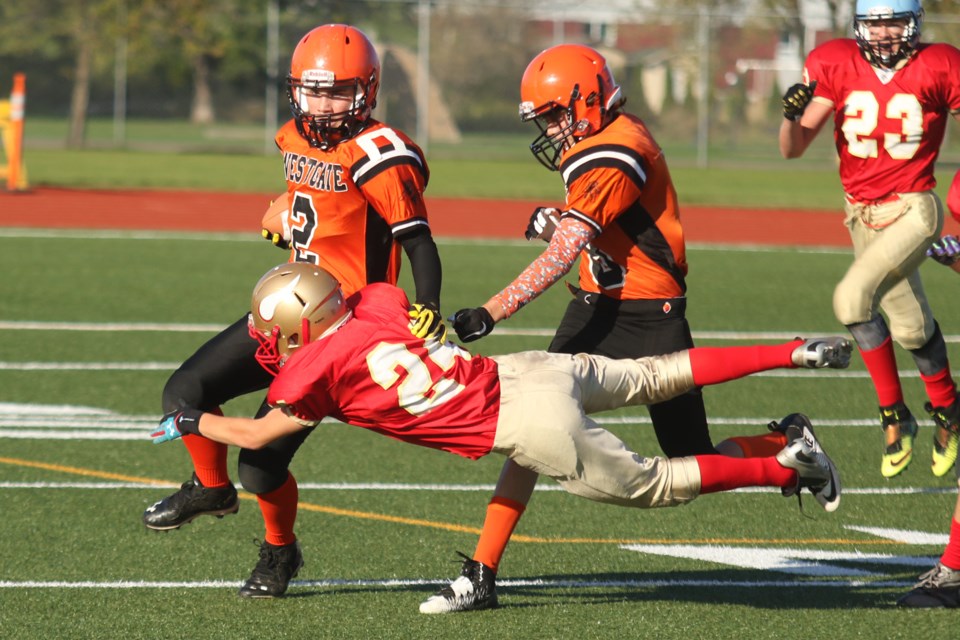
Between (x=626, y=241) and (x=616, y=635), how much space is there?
142 cm

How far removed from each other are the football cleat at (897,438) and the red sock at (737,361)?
167cm

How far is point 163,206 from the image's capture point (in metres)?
20.8

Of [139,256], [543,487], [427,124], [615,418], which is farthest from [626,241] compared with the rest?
[427,124]

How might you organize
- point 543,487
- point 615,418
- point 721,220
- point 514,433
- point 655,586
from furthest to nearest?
1. point 721,220
2. point 615,418
3. point 543,487
4. point 655,586
5. point 514,433

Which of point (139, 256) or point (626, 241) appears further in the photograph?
point (139, 256)

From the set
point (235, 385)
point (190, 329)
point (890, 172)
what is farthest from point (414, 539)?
point (190, 329)

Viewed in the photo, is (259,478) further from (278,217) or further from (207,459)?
(278,217)

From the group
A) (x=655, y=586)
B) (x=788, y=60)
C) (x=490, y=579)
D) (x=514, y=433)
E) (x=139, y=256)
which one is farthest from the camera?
(x=788, y=60)

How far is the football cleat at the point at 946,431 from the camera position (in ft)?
22.1

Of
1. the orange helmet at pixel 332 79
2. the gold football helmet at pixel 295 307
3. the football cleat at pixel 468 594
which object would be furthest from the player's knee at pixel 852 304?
the gold football helmet at pixel 295 307

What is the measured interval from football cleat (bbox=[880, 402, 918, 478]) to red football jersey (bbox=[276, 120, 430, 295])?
8.04 ft

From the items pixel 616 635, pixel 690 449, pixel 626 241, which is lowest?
pixel 616 635

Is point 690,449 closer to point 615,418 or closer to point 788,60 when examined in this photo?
point 615,418

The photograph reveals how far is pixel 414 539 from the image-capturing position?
6.08 meters
